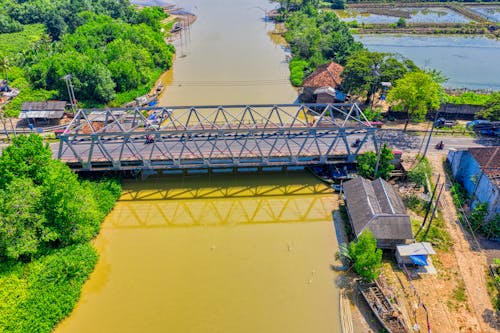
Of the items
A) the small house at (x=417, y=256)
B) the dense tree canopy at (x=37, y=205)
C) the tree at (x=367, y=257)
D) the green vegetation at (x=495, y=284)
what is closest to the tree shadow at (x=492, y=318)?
the green vegetation at (x=495, y=284)

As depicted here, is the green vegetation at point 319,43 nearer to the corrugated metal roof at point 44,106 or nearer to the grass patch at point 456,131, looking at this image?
the grass patch at point 456,131

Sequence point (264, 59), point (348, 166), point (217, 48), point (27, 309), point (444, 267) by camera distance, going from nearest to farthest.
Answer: point (27, 309), point (444, 267), point (348, 166), point (264, 59), point (217, 48)

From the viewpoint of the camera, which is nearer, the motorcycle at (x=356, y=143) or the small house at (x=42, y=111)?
the motorcycle at (x=356, y=143)

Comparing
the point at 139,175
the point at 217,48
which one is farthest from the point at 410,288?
the point at 217,48

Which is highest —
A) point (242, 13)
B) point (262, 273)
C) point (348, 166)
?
point (242, 13)

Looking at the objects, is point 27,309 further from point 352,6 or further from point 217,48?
point 352,6

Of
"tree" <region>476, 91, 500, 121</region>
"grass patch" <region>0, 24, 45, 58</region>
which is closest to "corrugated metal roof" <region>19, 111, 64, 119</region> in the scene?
"grass patch" <region>0, 24, 45, 58</region>
